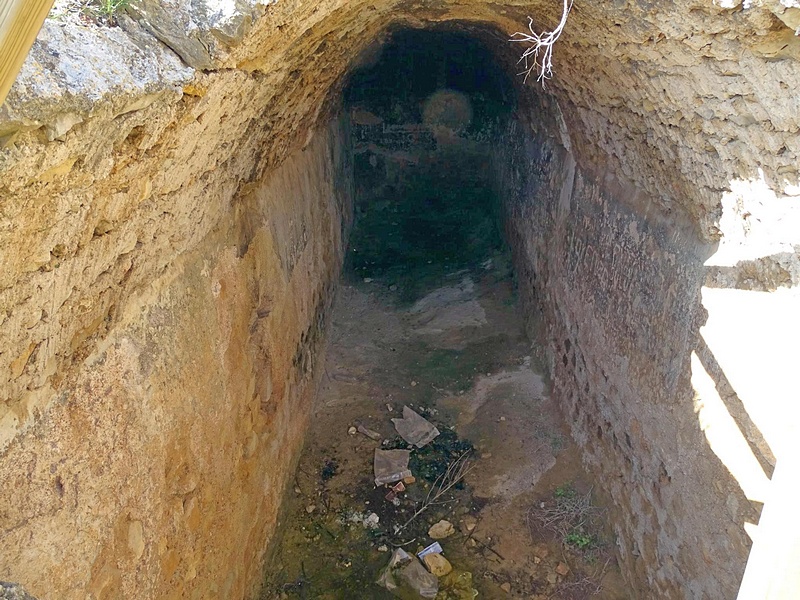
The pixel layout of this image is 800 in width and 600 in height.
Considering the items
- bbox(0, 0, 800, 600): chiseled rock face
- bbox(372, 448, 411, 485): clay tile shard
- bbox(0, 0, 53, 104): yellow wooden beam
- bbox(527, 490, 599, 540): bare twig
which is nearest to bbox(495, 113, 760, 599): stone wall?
bbox(0, 0, 800, 600): chiseled rock face

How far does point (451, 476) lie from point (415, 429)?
0.49m

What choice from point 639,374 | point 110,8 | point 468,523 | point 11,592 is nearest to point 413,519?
point 468,523

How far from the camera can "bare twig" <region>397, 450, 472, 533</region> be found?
379cm

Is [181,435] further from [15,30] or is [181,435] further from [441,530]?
[441,530]

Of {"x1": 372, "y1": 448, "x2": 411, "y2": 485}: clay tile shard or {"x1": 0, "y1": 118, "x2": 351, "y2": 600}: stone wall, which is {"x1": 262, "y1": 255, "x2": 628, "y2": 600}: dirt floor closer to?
{"x1": 372, "y1": 448, "x2": 411, "y2": 485}: clay tile shard

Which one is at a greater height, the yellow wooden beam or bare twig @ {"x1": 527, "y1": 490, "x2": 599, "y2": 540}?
the yellow wooden beam

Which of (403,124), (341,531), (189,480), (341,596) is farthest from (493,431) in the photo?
(403,124)

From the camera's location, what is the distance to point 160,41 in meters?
1.64

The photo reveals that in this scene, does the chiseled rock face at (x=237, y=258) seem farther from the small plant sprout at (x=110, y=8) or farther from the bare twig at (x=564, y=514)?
the bare twig at (x=564, y=514)

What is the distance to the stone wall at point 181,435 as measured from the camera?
1.58m

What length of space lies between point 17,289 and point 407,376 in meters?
3.81

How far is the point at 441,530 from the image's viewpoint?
3.61 metres

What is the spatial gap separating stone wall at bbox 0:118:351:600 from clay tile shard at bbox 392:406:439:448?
732mm

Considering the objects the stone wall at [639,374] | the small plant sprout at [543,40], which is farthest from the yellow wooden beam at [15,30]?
the stone wall at [639,374]
